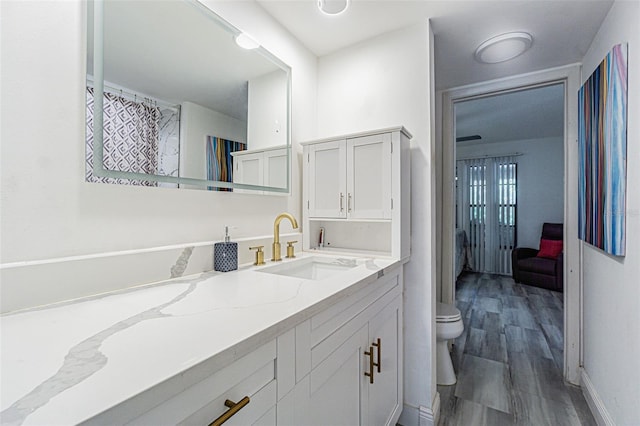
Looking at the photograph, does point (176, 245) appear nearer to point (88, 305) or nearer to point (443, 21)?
point (88, 305)

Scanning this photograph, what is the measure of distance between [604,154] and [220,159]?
1966mm

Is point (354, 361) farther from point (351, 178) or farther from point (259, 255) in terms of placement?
point (351, 178)

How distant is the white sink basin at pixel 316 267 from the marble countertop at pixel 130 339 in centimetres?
46

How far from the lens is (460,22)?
1664 mm

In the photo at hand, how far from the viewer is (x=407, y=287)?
171cm

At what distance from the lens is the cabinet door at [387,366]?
1.29 meters

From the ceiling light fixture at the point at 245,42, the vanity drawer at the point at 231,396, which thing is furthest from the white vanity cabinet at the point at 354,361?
the ceiling light fixture at the point at 245,42

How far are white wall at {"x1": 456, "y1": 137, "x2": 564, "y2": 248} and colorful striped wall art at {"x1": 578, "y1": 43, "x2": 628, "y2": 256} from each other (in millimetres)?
3526

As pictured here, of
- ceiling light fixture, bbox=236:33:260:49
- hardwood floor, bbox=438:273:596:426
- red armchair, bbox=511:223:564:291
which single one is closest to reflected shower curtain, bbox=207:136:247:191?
ceiling light fixture, bbox=236:33:260:49

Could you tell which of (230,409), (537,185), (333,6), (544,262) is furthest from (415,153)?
(537,185)

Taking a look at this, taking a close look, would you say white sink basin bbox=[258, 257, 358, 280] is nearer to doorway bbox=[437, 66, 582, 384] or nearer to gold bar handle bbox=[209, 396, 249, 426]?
gold bar handle bbox=[209, 396, 249, 426]

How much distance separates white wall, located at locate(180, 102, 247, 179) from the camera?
120 cm

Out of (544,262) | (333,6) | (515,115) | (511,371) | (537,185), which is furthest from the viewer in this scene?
(537,185)

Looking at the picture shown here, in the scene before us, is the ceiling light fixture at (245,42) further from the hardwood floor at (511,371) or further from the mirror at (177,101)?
the hardwood floor at (511,371)
